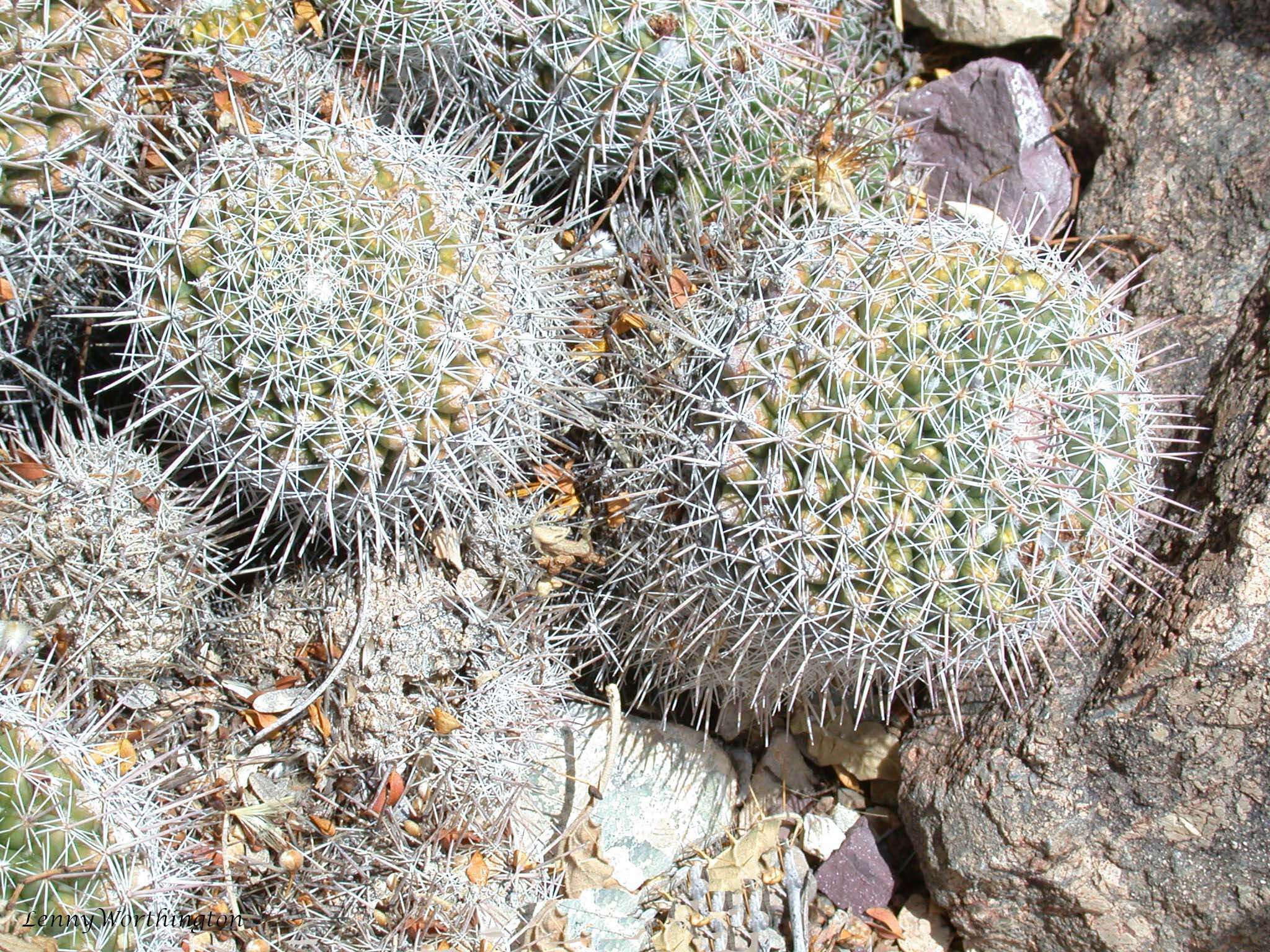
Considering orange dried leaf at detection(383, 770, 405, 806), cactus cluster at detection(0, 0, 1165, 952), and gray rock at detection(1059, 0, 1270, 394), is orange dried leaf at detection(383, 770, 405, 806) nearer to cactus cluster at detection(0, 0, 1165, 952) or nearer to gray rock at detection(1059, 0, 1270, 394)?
cactus cluster at detection(0, 0, 1165, 952)

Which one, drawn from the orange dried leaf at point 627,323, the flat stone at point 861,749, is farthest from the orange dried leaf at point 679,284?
the flat stone at point 861,749

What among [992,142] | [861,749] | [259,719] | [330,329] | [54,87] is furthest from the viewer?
[992,142]

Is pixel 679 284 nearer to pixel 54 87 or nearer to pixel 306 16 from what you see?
pixel 306 16

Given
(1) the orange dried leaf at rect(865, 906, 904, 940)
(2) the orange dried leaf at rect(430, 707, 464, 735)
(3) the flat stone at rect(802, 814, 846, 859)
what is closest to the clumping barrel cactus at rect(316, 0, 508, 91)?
(2) the orange dried leaf at rect(430, 707, 464, 735)

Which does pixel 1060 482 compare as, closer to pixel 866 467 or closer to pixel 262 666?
pixel 866 467

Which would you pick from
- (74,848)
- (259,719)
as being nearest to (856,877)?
(259,719)

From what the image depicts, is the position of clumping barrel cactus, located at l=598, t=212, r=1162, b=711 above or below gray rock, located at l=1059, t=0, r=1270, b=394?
below

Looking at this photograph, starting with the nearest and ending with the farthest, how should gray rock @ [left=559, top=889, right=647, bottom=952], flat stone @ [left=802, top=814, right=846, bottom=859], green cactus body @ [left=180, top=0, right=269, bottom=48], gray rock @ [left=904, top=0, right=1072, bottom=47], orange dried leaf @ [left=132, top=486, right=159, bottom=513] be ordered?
1. orange dried leaf @ [left=132, top=486, right=159, bottom=513]
2. green cactus body @ [left=180, top=0, right=269, bottom=48]
3. gray rock @ [left=559, top=889, right=647, bottom=952]
4. flat stone @ [left=802, top=814, right=846, bottom=859]
5. gray rock @ [left=904, top=0, right=1072, bottom=47]

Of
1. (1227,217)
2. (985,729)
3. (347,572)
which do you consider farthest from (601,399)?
(1227,217)
